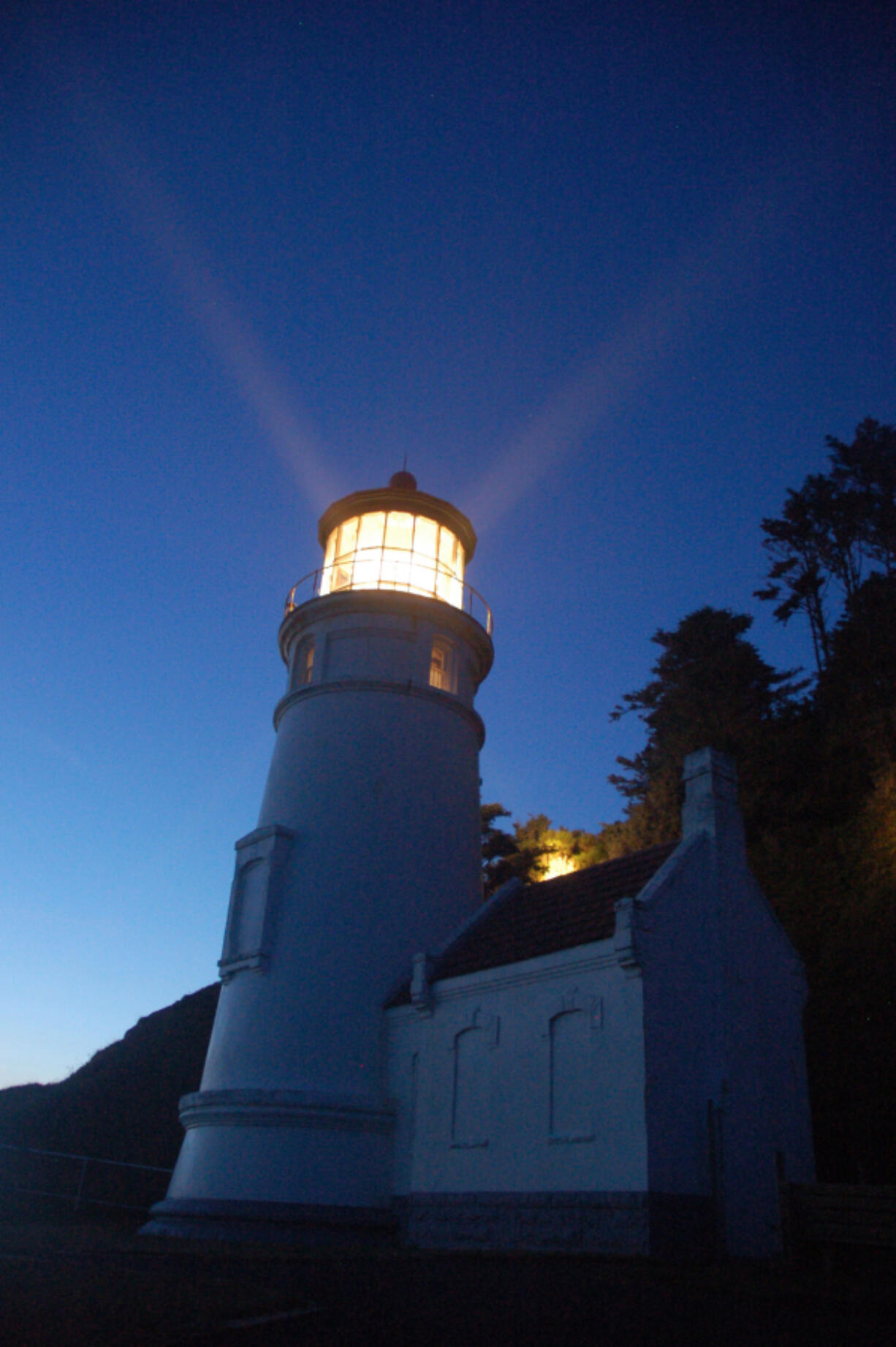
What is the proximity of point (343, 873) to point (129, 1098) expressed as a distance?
54.0 ft

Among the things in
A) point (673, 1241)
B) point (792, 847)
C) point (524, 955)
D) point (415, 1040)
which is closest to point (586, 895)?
point (524, 955)

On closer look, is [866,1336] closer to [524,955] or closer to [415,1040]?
[524,955]

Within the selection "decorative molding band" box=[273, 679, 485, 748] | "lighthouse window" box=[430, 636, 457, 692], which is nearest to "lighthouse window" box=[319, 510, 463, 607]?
"lighthouse window" box=[430, 636, 457, 692]

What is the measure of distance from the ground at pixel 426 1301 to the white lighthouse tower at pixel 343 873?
10.7 feet

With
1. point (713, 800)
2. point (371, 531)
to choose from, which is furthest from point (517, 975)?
point (371, 531)

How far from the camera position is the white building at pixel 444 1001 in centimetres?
1303

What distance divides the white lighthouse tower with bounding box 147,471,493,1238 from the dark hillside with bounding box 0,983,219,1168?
35.7 feet

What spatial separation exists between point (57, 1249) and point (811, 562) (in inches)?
1213

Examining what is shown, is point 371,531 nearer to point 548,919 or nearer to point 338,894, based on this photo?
point 338,894

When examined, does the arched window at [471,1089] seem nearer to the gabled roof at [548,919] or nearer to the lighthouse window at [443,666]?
the gabled roof at [548,919]

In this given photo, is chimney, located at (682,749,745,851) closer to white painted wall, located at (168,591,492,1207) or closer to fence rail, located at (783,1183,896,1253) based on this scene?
fence rail, located at (783,1183,896,1253)

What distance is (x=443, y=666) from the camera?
20969mm

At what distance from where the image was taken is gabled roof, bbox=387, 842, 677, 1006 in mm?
14617

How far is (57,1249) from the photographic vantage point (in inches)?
488
